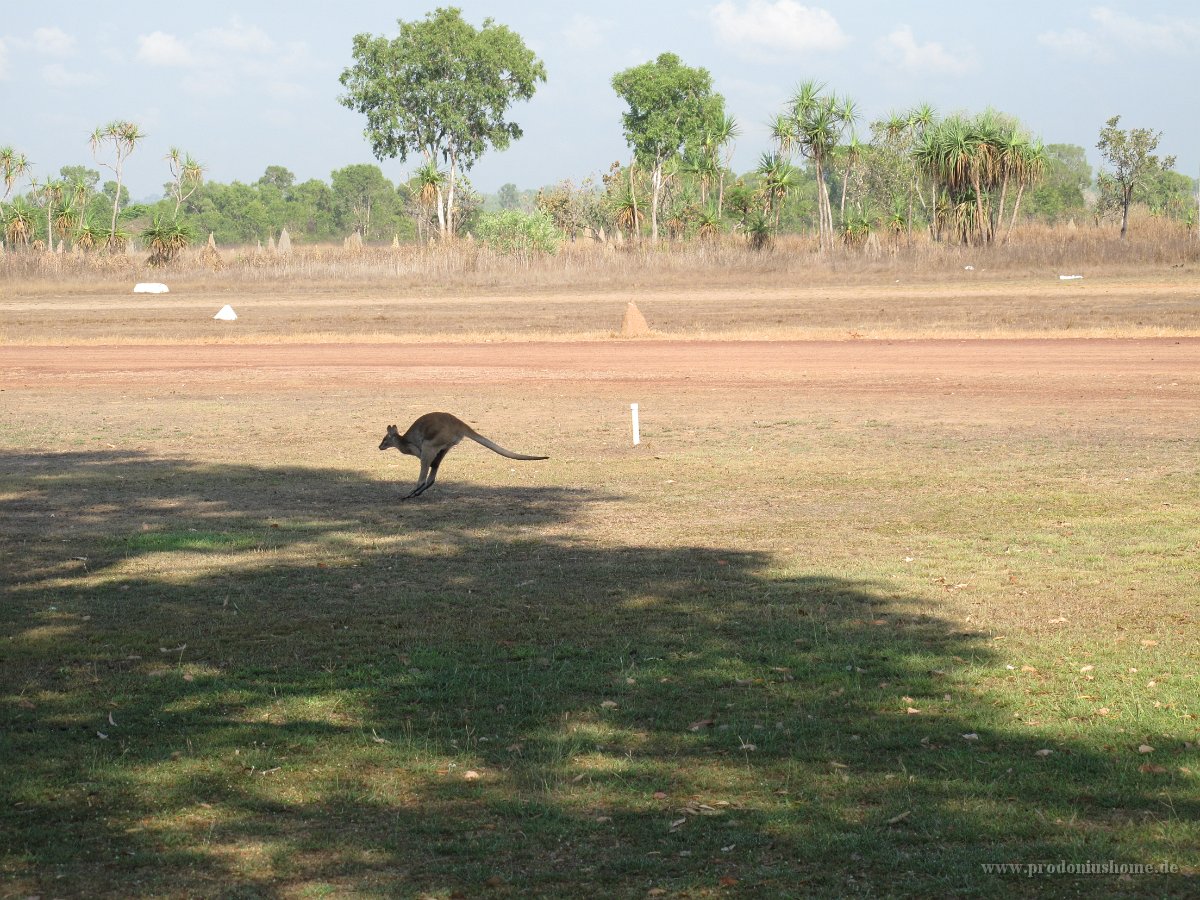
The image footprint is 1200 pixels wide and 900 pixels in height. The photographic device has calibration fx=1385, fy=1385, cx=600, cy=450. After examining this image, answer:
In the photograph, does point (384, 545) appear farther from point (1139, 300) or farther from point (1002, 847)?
point (1139, 300)

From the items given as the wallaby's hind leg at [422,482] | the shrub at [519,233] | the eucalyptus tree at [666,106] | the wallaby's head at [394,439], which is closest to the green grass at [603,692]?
the wallaby's hind leg at [422,482]

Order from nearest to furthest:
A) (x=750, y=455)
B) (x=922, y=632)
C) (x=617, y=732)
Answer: (x=617, y=732)
(x=922, y=632)
(x=750, y=455)

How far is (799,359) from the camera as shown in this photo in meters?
31.7

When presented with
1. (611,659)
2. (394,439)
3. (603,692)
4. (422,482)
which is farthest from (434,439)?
(603,692)

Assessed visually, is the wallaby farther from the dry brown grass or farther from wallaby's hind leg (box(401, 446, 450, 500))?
the dry brown grass

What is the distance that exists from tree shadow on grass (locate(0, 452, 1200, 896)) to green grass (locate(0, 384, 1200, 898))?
24 millimetres

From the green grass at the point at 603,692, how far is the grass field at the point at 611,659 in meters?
0.03

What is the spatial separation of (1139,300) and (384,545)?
34744mm

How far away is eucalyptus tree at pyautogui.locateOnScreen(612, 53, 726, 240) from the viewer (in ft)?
313

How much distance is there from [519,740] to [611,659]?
1589 millimetres

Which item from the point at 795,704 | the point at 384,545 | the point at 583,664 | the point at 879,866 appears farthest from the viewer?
the point at 384,545

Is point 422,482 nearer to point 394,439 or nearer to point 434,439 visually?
point 434,439

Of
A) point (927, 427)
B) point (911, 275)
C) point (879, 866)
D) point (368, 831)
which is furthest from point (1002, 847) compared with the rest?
point (911, 275)

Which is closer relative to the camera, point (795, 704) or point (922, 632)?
point (795, 704)
